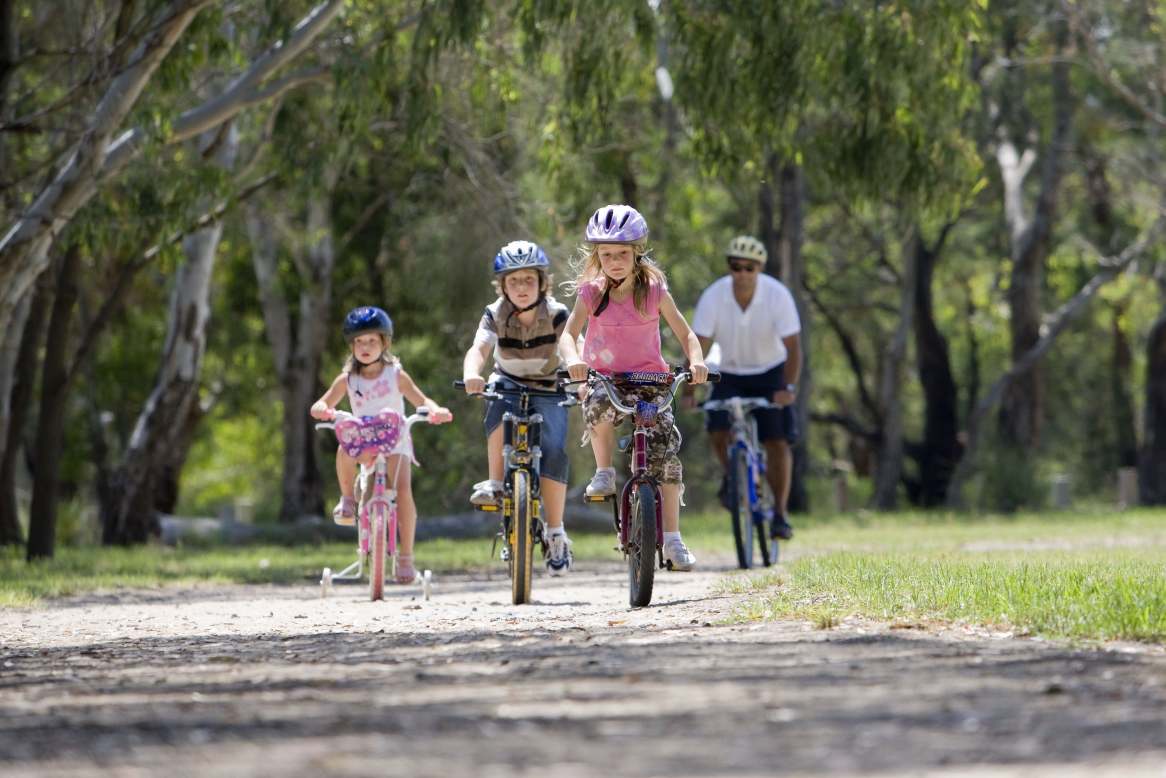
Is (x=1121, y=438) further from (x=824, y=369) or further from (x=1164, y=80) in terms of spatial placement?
(x=1164, y=80)

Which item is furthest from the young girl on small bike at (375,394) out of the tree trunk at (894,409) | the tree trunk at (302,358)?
the tree trunk at (894,409)

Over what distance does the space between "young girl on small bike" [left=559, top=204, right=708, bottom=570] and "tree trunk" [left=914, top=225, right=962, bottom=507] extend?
86.9ft

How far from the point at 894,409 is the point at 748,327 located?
21.5 meters

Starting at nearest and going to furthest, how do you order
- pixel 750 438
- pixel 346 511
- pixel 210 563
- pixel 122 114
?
pixel 346 511
pixel 750 438
pixel 122 114
pixel 210 563

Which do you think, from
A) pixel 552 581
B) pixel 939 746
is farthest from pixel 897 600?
pixel 552 581

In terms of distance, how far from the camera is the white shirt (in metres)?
14.1

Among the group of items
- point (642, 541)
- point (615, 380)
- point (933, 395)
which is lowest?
point (642, 541)

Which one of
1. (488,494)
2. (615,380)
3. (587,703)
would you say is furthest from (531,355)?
(587,703)

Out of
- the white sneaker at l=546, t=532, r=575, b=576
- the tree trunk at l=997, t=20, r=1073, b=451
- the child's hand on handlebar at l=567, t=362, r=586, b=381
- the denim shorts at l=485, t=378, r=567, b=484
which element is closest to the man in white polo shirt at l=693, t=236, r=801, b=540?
the denim shorts at l=485, t=378, r=567, b=484

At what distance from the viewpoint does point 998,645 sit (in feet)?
24.2

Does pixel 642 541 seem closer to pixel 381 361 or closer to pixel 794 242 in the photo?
pixel 381 361

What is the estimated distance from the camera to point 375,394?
40.5 ft

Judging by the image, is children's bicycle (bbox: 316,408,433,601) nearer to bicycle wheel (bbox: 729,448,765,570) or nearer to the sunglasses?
bicycle wheel (bbox: 729,448,765,570)

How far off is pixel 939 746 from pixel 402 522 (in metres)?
7.78
